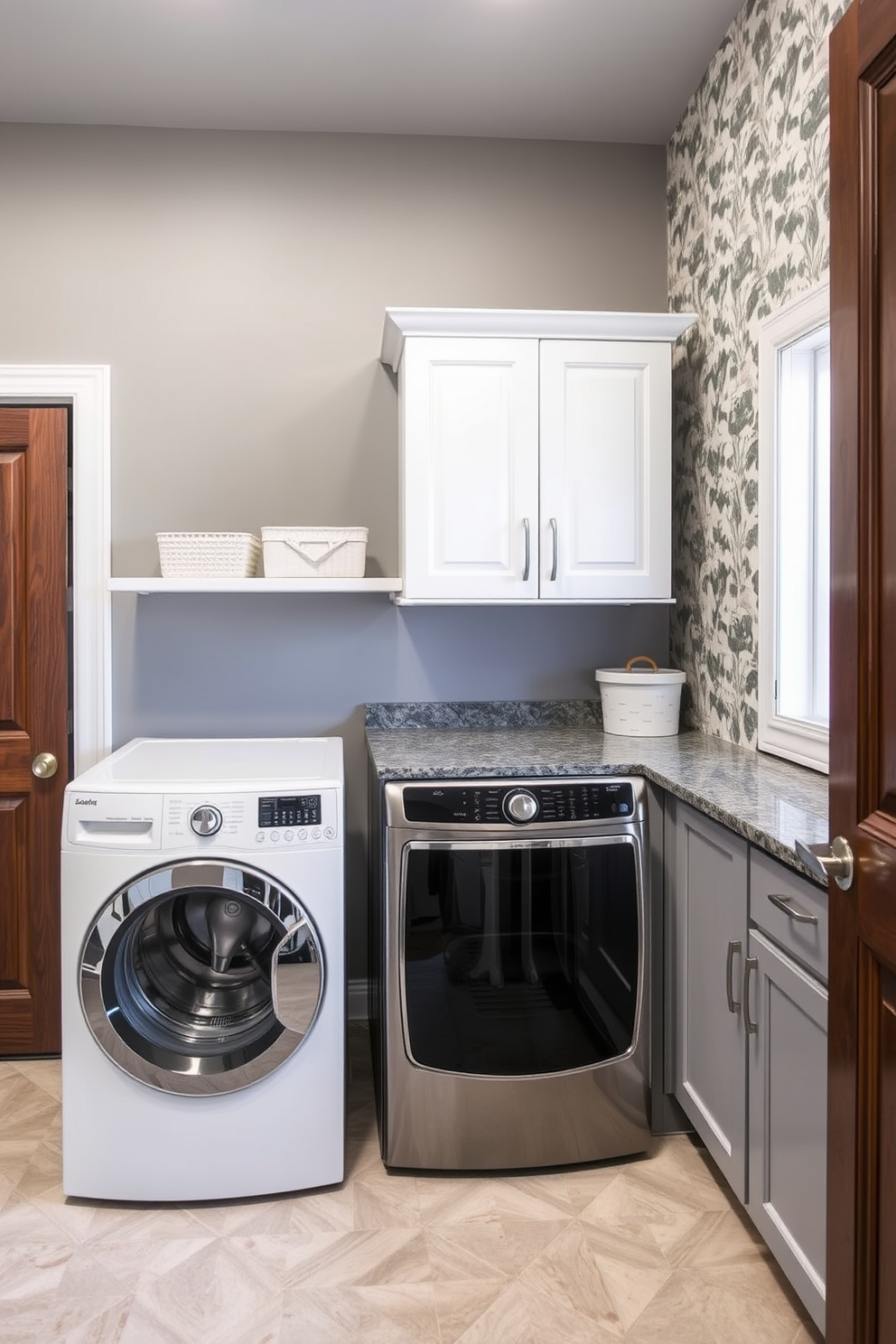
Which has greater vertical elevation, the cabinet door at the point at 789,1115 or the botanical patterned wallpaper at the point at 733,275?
the botanical patterned wallpaper at the point at 733,275

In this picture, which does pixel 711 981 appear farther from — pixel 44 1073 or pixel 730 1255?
pixel 44 1073

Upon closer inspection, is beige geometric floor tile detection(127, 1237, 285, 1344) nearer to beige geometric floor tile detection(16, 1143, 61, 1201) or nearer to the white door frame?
beige geometric floor tile detection(16, 1143, 61, 1201)

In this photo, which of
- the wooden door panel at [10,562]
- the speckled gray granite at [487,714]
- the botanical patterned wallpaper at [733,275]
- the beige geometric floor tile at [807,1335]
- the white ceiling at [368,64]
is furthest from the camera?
the speckled gray granite at [487,714]

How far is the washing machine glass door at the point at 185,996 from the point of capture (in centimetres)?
202

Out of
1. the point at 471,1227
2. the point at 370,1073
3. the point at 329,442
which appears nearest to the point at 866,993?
the point at 471,1227

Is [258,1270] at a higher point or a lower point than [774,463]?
lower

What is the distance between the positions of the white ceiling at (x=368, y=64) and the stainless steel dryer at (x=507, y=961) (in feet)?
6.13

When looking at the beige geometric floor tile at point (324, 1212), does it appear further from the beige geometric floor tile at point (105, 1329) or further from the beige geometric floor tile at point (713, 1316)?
the beige geometric floor tile at point (713, 1316)

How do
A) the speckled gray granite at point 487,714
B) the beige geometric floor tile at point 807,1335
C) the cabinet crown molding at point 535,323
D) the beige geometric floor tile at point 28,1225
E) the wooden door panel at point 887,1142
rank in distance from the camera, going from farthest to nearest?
the speckled gray granite at point 487,714 < the cabinet crown molding at point 535,323 < the beige geometric floor tile at point 28,1225 < the beige geometric floor tile at point 807,1335 < the wooden door panel at point 887,1142

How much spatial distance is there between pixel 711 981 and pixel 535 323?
168cm

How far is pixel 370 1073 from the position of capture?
105 inches

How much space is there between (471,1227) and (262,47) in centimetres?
286

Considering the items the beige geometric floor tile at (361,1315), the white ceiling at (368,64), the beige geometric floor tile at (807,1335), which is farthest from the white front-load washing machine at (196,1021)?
the white ceiling at (368,64)

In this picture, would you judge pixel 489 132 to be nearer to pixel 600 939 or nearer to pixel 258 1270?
pixel 600 939
